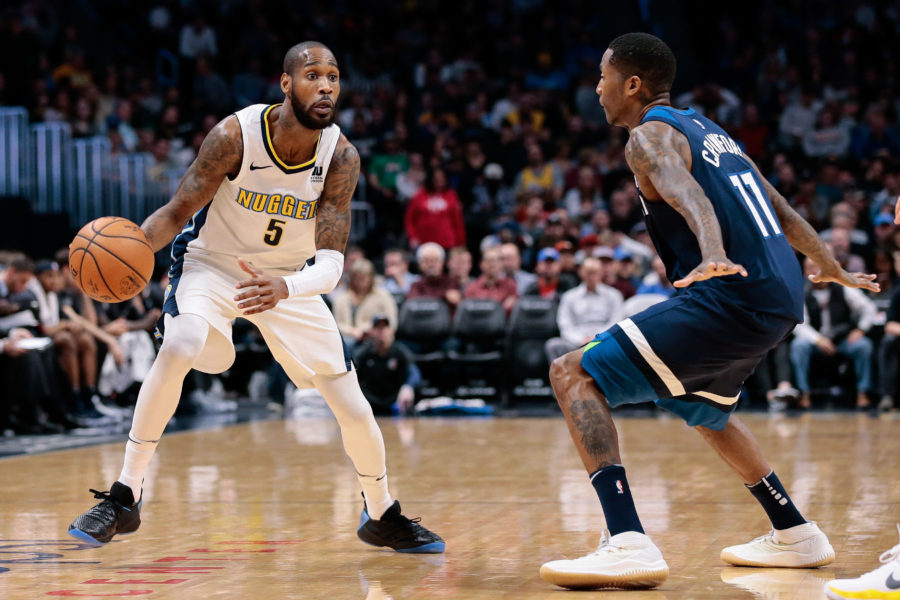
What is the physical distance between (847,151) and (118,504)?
516 inches

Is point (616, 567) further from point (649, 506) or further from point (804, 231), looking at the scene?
point (649, 506)

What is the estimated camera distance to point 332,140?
4.91 metres

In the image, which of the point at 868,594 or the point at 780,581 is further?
the point at 780,581

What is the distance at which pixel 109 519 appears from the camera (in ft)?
14.9

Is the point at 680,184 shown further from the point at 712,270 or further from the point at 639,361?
the point at 639,361

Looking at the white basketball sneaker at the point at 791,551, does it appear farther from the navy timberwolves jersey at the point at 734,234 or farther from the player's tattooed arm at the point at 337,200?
the player's tattooed arm at the point at 337,200

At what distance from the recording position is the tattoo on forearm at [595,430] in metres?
4.03

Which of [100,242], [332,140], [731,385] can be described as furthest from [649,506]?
[100,242]

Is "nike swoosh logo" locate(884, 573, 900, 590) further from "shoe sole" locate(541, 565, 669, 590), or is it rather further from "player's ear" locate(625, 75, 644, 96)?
Result: "player's ear" locate(625, 75, 644, 96)

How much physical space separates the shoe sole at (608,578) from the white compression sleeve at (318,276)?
4.45 feet

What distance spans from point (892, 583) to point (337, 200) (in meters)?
2.51

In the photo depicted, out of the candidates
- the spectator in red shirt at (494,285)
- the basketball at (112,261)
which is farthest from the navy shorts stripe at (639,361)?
the spectator in red shirt at (494,285)

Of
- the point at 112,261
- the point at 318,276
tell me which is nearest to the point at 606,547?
the point at 318,276

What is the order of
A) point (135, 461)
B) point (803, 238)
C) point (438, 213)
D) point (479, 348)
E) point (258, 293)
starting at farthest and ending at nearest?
point (438, 213), point (479, 348), point (135, 461), point (803, 238), point (258, 293)
